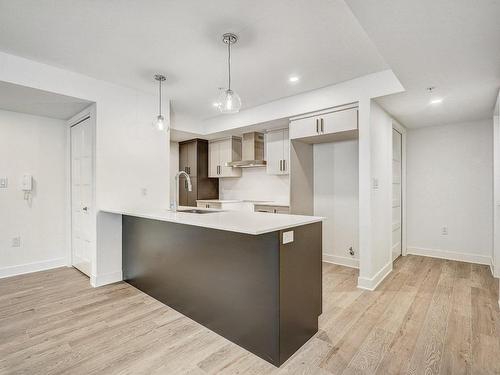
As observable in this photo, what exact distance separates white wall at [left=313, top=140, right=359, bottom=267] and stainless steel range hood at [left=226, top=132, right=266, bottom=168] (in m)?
1.01

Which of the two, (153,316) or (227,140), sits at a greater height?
A: (227,140)

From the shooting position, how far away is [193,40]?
2398 millimetres

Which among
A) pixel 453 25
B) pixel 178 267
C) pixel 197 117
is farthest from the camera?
pixel 197 117

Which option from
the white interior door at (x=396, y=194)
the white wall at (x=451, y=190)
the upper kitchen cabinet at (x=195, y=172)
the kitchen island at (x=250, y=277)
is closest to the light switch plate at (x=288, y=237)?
the kitchen island at (x=250, y=277)

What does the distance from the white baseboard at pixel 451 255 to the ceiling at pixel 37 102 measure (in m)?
5.42

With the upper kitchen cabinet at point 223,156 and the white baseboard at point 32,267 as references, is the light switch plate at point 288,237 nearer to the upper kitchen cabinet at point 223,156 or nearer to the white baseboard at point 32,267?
the upper kitchen cabinet at point 223,156

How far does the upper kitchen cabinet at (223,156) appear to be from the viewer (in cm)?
524

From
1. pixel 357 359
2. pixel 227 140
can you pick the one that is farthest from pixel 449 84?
pixel 227 140

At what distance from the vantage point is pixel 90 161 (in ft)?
11.2

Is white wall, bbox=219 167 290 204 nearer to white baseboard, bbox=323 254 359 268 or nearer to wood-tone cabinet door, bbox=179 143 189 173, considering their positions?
wood-tone cabinet door, bbox=179 143 189 173

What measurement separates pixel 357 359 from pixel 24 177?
4.42 meters

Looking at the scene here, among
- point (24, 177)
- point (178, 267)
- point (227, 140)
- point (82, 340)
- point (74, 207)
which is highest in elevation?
point (227, 140)

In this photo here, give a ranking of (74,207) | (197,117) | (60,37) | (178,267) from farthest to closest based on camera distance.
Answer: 1. (197,117)
2. (74,207)
3. (178,267)
4. (60,37)

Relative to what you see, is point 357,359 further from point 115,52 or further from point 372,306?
point 115,52
